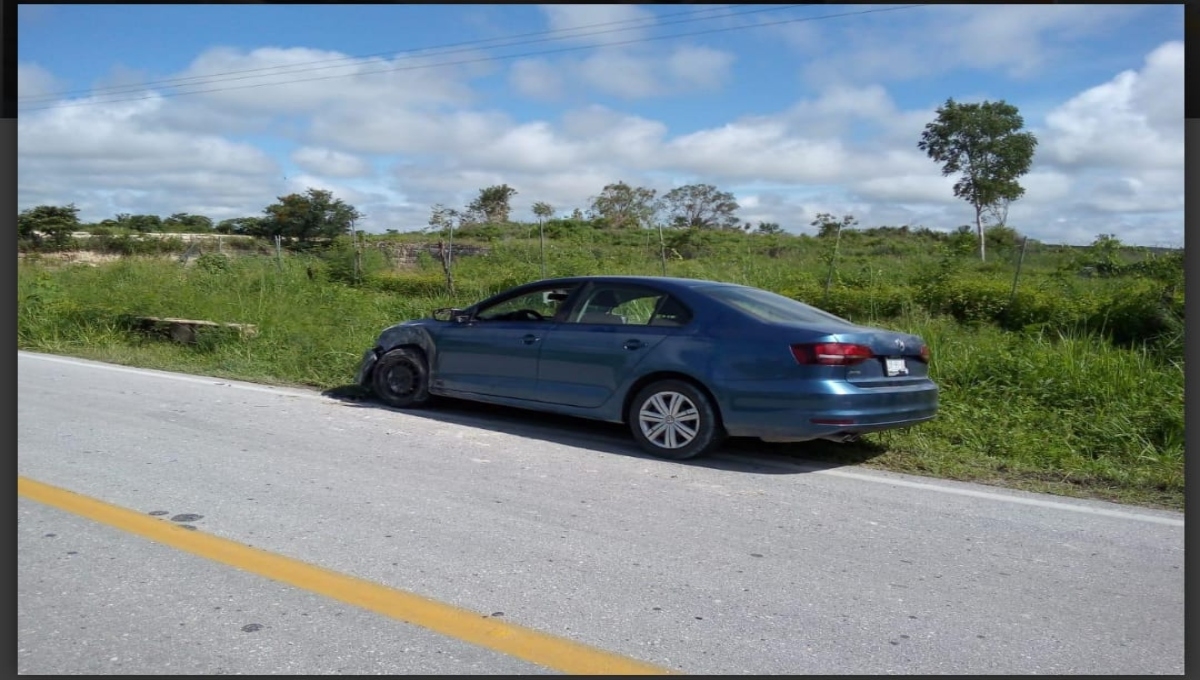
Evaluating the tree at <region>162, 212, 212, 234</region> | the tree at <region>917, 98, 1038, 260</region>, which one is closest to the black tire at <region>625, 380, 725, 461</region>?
the tree at <region>917, 98, 1038, 260</region>

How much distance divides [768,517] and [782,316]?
1920 millimetres

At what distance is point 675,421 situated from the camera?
6.77 m

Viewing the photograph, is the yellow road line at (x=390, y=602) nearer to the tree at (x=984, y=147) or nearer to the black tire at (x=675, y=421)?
the black tire at (x=675, y=421)

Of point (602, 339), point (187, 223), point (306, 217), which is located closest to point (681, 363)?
point (602, 339)

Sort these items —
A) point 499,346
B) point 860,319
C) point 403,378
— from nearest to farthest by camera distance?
point 499,346, point 403,378, point 860,319

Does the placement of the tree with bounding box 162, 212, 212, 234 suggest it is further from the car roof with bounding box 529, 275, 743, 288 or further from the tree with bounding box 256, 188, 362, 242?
the car roof with bounding box 529, 275, 743, 288

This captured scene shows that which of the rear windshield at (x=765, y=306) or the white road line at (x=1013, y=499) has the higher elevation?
the rear windshield at (x=765, y=306)

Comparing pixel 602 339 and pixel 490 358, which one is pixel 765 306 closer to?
pixel 602 339

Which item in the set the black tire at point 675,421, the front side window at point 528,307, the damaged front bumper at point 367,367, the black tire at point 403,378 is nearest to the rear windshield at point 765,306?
the black tire at point 675,421

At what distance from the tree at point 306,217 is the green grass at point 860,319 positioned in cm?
439

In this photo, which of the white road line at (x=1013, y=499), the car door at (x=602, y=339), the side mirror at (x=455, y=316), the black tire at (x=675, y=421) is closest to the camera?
the white road line at (x=1013, y=499)

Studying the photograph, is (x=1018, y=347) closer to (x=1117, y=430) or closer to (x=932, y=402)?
(x=1117, y=430)

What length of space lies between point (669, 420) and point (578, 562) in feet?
7.92

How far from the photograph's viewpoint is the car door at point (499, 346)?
25.1ft
